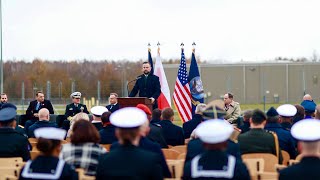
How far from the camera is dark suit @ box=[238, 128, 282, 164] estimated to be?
9.28 metres

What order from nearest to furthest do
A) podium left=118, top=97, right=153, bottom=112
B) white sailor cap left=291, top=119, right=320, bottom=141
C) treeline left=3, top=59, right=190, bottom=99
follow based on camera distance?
white sailor cap left=291, top=119, right=320, bottom=141 < podium left=118, top=97, right=153, bottom=112 < treeline left=3, top=59, right=190, bottom=99

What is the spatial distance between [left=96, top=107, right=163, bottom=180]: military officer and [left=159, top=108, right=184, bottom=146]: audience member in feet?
20.4

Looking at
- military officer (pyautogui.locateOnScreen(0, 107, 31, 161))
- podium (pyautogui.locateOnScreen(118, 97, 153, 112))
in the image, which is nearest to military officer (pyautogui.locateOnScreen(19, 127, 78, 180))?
military officer (pyautogui.locateOnScreen(0, 107, 31, 161))

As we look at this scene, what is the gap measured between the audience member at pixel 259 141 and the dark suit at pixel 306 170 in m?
3.62

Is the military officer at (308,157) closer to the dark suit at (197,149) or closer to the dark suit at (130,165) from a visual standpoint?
the dark suit at (130,165)

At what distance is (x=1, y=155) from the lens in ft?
30.6

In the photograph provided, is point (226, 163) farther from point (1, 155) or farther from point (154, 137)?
point (154, 137)

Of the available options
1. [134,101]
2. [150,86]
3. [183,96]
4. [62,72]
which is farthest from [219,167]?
[62,72]

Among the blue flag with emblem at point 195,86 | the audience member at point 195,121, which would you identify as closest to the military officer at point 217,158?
the audience member at point 195,121

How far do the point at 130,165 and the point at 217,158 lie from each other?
0.70 metres

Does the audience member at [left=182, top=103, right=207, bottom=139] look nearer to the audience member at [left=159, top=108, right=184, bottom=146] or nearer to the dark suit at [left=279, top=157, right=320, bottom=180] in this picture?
the audience member at [left=159, top=108, right=184, bottom=146]

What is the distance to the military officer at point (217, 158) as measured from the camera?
5719 mm

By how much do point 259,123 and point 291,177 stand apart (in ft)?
12.2

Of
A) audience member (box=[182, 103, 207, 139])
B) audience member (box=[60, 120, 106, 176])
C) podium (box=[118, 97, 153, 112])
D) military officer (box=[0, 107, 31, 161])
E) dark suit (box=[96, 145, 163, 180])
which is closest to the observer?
dark suit (box=[96, 145, 163, 180])
